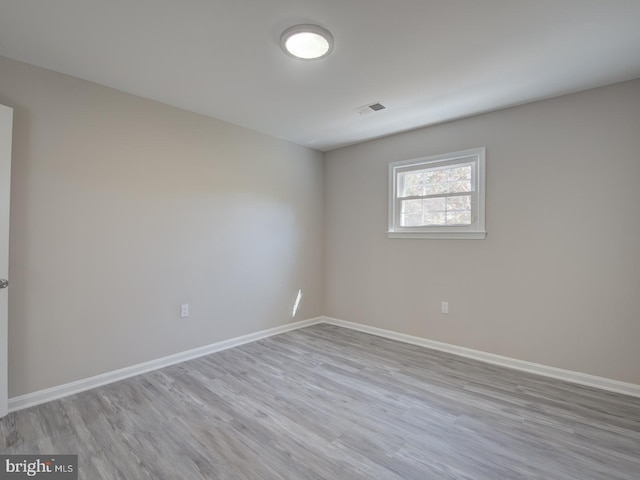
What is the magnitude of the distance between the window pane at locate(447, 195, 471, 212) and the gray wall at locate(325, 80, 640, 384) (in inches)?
9.4

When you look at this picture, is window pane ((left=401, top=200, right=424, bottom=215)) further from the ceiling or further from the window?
the ceiling

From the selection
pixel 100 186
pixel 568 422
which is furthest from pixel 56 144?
pixel 568 422

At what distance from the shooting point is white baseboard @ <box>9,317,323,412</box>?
2316 millimetres

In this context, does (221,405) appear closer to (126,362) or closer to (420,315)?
(126,362)

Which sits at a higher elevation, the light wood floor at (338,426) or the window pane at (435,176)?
the window pane at (435,176)

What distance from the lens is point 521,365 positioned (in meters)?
3.03

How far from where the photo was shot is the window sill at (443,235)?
332 centimetres

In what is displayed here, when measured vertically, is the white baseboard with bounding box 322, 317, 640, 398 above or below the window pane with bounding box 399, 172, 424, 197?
below

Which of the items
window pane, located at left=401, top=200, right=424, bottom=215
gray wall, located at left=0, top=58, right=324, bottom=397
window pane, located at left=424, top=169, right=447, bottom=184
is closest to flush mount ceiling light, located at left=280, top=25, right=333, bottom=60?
gray wall, located at left=0, top=58, right=324, bottom=397

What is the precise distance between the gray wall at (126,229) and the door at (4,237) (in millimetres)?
171

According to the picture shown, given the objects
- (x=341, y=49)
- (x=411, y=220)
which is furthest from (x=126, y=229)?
(x=411, y=220)

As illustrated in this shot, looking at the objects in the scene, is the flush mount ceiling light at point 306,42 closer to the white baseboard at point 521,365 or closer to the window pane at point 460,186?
the window pane at point 460,186

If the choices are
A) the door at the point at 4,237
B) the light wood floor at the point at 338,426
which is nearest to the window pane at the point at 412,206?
the light wood floor at the point at 338,426

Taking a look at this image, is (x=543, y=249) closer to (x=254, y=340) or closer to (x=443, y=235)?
(x=443, y=235)
